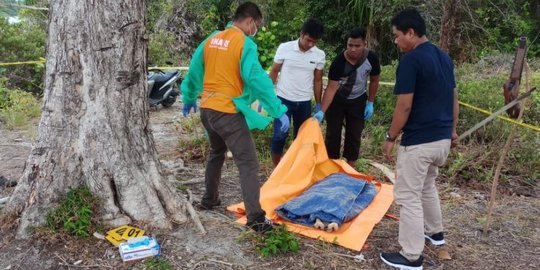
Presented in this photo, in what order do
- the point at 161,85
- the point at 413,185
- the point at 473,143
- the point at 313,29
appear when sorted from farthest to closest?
the point at 161,85 → the point at 473,143 → the point at 313,29 → the point at 413,185

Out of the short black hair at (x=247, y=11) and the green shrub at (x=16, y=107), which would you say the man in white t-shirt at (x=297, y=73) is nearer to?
the short black hair at (x=247, y=11)

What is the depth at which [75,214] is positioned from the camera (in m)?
2.96

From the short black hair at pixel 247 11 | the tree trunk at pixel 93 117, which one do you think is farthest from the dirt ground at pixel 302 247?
the short black hair at pixel 247 11

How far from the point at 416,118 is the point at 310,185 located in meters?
1.49

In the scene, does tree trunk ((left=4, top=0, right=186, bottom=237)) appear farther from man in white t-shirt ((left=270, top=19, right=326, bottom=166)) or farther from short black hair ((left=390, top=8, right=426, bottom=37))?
short black hair ((left=390, top=8, right=426, bottom=37))

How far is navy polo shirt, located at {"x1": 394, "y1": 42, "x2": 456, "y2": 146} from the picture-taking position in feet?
8.88

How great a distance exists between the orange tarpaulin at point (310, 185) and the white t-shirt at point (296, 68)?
288 millimetres

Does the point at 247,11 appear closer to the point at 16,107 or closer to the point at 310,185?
the point at 310,185

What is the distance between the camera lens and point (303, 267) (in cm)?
292

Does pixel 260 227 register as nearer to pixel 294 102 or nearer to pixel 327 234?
pixel 327 234

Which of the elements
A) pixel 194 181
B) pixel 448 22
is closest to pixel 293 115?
pixel 194 181

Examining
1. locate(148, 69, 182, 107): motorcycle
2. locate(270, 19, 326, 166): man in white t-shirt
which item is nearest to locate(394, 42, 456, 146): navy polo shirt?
locate(270, 19, 326, 166): man in white t-shirt

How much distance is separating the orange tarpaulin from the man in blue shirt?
1.36 feet

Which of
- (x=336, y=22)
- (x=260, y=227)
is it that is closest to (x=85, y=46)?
(x=260, y=227)
